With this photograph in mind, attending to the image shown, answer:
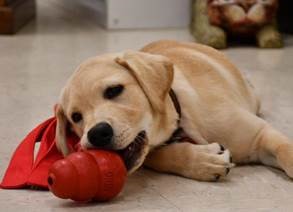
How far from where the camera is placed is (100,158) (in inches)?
60.0

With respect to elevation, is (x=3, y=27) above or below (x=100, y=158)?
below

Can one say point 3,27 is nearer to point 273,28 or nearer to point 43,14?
point 43,14

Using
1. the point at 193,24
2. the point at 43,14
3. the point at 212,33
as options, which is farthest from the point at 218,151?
the point at 43,14

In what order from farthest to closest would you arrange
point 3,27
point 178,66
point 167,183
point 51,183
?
1. point 3,27
2. point 178,66
3. point 167,183
4. point 51,183

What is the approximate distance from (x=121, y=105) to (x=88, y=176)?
215mm

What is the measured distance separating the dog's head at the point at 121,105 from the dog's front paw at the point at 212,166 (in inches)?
4.8

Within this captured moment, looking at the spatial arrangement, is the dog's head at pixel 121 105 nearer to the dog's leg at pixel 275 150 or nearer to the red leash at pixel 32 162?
the red leash at pixel 32 162

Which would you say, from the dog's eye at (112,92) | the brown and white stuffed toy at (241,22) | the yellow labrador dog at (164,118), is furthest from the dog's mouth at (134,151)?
the brown and white stuffed toy at (241,22)

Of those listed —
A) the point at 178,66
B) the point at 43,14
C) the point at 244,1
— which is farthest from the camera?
the point at 43,14

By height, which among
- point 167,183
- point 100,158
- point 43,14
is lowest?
point 43,14

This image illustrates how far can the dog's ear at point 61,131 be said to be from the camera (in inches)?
68.2

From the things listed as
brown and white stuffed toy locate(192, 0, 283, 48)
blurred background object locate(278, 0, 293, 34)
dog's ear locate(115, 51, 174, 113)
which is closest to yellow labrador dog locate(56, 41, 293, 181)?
dog's ear locate(115, 51, 174, 113)

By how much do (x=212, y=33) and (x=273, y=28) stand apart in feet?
1.22

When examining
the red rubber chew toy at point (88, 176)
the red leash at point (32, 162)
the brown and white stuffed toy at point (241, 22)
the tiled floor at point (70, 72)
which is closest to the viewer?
the red rubber chew toy at point (88, 176)
